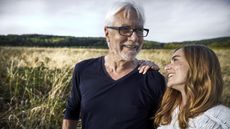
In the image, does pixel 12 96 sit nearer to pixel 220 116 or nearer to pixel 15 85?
pixel 15 85

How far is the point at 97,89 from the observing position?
2537 millimetres

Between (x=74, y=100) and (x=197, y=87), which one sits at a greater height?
(x=197, y=87)

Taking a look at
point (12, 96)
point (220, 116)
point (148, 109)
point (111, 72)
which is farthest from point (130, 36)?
point (12, 96)

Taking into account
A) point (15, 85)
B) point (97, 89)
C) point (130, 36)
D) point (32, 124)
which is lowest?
point (32, 124)

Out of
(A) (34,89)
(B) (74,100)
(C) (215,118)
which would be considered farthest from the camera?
(A) (34,89)

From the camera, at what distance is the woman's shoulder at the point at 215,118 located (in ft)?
6.74

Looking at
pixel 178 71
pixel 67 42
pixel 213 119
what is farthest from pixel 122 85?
pixel 67 42

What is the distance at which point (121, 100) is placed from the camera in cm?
246

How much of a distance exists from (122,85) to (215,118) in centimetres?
64

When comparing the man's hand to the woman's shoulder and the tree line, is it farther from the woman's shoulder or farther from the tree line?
the tree line

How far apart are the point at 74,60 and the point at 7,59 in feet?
2.93

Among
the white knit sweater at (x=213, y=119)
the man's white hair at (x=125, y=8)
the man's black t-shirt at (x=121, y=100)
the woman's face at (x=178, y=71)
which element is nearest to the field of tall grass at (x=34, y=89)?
the man's black t-shirt at (x=121, y=100)

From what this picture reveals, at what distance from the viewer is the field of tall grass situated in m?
4.28

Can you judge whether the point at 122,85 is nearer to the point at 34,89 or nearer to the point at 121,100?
the point at 121,100
